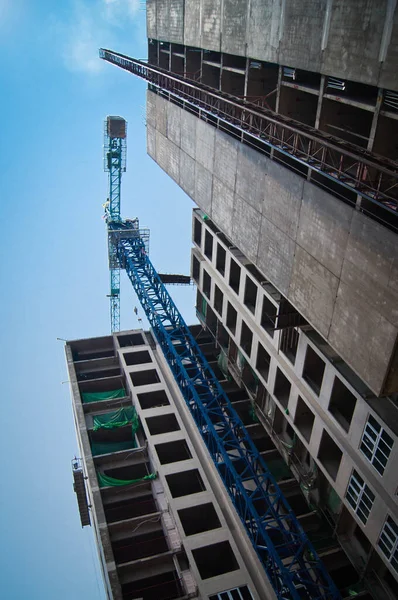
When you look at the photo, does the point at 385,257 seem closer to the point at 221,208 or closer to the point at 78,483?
the point at 221,208

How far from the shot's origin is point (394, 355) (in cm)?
1655

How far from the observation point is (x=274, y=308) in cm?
3234

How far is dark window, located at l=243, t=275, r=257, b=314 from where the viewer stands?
34.2 meters

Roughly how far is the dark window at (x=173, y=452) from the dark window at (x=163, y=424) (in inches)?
94.1

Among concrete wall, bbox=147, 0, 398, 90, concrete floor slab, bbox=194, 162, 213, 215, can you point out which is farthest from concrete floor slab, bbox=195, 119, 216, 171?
concrete wall, bbox=147, 0, 398, 90

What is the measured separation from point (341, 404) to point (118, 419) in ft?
72.9

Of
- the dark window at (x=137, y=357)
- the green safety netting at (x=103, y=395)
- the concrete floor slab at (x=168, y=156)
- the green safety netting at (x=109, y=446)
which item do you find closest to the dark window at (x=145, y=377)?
→ the green safety netting at (x=103, y=395)

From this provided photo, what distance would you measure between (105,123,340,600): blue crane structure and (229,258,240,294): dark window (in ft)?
26.4

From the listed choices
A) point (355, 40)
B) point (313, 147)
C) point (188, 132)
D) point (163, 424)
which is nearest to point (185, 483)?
point (163, 424)

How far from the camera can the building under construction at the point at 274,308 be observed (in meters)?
17.9

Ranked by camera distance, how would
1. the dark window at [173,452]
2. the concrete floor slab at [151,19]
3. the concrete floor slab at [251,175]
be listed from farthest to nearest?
the concrete floor slab at [151,19] < the dark window at [173,452] < the concrete floor slab at [251,175]

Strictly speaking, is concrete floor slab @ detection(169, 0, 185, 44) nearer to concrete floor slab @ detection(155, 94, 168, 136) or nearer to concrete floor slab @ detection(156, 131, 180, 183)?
concrete floor slab @ detection(155, 94, 168, 136)

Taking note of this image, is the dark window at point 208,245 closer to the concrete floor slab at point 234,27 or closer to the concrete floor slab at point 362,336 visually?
the concrete floor slab at point 234,27

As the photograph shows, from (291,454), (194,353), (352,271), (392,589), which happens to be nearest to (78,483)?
(194,353)
